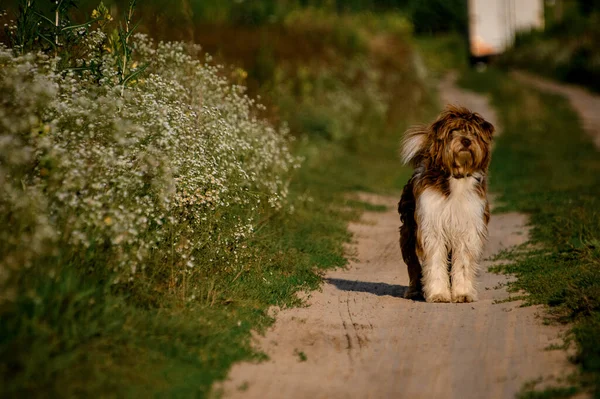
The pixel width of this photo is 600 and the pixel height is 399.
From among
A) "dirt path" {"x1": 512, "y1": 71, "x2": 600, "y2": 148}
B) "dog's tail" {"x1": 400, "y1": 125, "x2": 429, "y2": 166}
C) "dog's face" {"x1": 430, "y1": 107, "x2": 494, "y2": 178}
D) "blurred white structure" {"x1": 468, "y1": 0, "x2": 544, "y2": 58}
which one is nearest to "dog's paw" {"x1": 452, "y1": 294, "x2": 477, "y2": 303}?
"dog's face" {"x1": 430, "y1": 107, "x2": 494, "y2": 178}

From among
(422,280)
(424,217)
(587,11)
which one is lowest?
(422,280)

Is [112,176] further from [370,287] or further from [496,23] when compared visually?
[496,23]

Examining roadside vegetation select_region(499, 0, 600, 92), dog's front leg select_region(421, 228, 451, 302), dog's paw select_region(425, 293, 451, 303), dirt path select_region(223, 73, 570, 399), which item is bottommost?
dirt path select_region(223, 73, 570, 399)

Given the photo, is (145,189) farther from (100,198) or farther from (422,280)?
(422,280)

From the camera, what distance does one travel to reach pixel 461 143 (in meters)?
7.79

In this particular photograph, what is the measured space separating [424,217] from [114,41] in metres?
3.36

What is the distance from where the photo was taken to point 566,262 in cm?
948

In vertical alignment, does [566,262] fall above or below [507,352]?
above

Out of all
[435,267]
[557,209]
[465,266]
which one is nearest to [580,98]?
[557,209]

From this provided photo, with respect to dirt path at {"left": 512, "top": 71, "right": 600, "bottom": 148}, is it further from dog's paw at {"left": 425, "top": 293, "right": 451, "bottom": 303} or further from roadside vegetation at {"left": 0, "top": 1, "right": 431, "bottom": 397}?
dog's paw at {"left": 425, "top": 293, "right": 451, "bottom": 303}

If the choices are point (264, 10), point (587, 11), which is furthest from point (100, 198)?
point (587, 11)

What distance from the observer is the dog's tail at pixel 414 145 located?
8.27 m

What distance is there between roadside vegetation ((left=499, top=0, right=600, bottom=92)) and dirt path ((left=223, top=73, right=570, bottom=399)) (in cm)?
3164

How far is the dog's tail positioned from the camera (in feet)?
27.1
